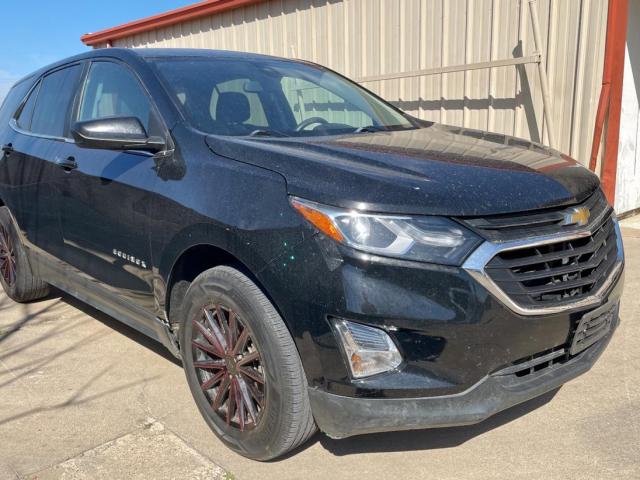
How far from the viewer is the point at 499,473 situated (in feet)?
7.95

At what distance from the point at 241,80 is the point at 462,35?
13.2ft

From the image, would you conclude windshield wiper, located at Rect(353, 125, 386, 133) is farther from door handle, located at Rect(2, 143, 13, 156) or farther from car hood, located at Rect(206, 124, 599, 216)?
door handle, located at Rect(2, 143, 13, 156)

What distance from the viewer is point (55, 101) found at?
3945mm

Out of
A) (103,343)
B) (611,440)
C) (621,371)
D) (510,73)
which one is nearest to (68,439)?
(103,343)

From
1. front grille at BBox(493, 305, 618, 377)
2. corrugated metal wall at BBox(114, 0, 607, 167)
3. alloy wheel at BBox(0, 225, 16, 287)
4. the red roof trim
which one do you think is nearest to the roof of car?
alloy wheel at BBox(0, 225, 16, 287)

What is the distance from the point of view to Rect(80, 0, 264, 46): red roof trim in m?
9.16

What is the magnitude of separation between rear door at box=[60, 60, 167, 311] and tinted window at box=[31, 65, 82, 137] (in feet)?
0.60

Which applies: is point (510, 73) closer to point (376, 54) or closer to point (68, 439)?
point (376, 54)

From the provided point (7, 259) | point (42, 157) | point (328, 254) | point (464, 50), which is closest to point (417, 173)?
point (328, 254)

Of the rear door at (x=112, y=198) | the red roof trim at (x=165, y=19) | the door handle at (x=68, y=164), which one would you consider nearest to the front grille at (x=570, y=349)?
the rear door at (x=112, y=198)

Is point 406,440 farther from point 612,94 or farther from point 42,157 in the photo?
point 612,94

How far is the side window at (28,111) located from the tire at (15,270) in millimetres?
639

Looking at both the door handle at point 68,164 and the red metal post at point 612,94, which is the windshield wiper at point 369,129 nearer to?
the door handle at point 68,164

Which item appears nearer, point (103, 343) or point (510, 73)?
point (103, 343)
